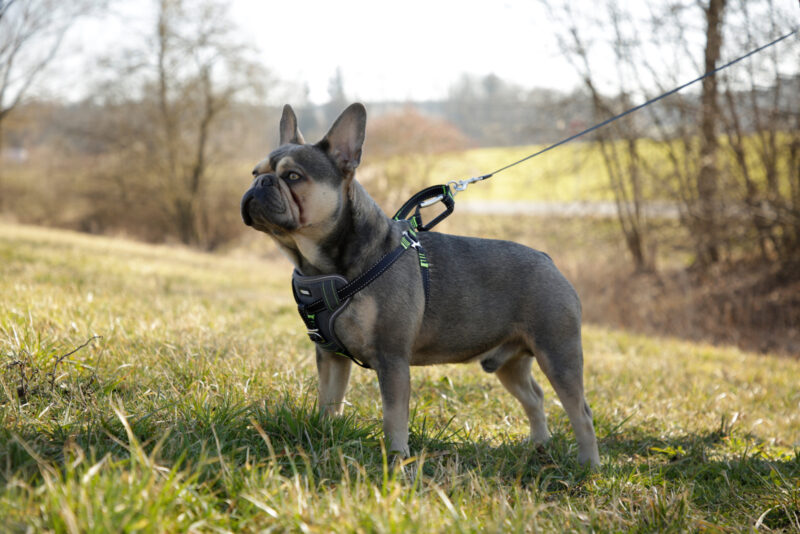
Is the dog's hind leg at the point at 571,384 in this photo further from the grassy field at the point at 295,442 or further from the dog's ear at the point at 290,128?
the dog's ear at the point at 290,128

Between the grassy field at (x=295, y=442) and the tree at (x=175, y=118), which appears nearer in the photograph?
the grassy field at (x=295, y=442)

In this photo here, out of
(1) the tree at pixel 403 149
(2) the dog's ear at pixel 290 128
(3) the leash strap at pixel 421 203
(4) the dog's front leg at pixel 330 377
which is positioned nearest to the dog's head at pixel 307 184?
(2) the dog's ear at pixel 290 128

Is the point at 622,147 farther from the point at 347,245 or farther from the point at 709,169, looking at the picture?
the point at 347,245

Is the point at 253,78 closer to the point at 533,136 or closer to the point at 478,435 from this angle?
the point at 533,136

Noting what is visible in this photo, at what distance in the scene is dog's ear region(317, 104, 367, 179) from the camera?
338 cm

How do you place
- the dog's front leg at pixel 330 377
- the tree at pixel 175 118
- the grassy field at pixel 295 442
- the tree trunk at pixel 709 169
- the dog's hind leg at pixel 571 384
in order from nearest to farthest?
the grassy field at pixel 295 442 → the dog's front leg at pixel 330 377 → the dog's hind leg at pixel 571 384 → the tree trunk at pixel 709 169 → the tree at pixel 175 118

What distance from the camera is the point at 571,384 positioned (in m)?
3.70

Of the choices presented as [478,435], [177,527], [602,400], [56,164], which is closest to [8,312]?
[177,527]

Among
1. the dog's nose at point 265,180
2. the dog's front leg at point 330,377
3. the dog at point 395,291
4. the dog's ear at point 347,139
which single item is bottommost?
the dog's front leg at point 330,377

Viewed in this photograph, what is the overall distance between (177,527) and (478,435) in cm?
246

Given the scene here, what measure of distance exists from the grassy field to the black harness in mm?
390

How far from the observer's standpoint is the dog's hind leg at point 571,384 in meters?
3.69

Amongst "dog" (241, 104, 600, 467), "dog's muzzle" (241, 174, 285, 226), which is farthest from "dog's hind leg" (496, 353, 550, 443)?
"dog's muzzle" (241, 174, 285, 226)

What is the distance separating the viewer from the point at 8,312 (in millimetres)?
4371
